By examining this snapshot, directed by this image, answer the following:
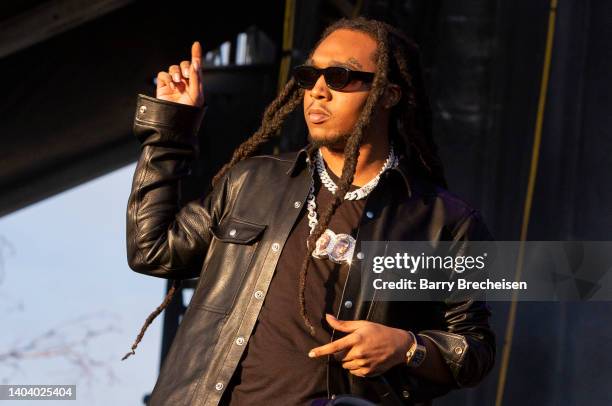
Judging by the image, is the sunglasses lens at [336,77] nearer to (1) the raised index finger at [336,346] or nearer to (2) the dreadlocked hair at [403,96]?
(2) the dreadlocked hair at [403,96]

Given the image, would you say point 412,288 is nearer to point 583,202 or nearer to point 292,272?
point 292,272

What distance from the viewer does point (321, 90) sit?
2502 millimetres

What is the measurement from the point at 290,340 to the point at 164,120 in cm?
58

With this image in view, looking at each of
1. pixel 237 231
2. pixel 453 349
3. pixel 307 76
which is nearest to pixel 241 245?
pixel 237 231

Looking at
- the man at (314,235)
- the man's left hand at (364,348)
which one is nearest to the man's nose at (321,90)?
the man at (314,235)

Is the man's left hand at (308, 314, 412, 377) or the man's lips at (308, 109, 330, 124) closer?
the man's left hand at (308, 314, 412, 377)

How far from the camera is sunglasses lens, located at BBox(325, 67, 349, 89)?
2502 mm

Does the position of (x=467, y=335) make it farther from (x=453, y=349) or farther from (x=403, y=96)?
(x=403, y=96)

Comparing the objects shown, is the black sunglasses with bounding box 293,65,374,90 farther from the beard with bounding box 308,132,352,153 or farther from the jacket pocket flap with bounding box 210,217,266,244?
the jacket pocket flap with bounding box 210,217,266,244

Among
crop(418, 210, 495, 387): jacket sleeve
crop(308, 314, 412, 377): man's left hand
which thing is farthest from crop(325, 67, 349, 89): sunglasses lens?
crop(308, 314, 412, 377): man's left hand

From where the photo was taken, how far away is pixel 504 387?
4.08m

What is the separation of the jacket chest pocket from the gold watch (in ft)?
1.26

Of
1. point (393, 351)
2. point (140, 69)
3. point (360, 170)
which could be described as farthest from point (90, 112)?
point (393, 351)

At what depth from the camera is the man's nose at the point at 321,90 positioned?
250cm
